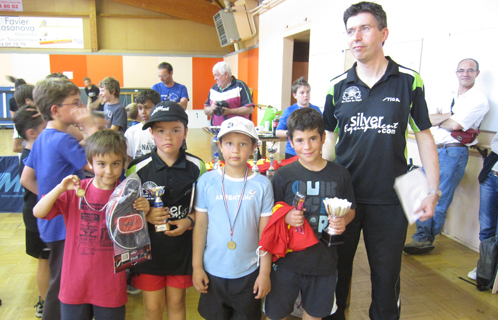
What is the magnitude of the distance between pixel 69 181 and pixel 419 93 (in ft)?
5.89

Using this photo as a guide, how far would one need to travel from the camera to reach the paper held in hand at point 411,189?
170cm

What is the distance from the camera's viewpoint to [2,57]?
12.8 m

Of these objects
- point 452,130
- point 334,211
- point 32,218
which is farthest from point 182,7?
point 334,211

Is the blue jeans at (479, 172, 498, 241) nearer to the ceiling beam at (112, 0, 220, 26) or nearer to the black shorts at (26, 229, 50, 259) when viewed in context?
the black shorts at (26, 229, 50, 259)

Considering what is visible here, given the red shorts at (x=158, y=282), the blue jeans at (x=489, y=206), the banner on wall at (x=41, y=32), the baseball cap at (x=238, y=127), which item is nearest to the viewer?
the baseball cap at (x=238, y=127)

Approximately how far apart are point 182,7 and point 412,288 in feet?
42.6

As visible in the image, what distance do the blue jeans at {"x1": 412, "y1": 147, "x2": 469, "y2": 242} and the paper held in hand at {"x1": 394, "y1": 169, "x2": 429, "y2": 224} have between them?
210 centimetres

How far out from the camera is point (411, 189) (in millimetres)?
1727

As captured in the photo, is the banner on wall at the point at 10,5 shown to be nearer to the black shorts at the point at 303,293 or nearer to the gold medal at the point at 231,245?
the gold medal at the point at 231,245

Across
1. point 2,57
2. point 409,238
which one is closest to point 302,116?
point 409,238

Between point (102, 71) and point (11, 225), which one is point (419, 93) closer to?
point (11, 225)

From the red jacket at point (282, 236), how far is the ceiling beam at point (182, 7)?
12.9 m

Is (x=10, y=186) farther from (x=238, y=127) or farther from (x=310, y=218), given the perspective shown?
(x=310, y=218)

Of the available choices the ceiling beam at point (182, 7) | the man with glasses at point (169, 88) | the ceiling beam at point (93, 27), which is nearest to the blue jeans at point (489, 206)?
the man with glasses at point (169, 88)
